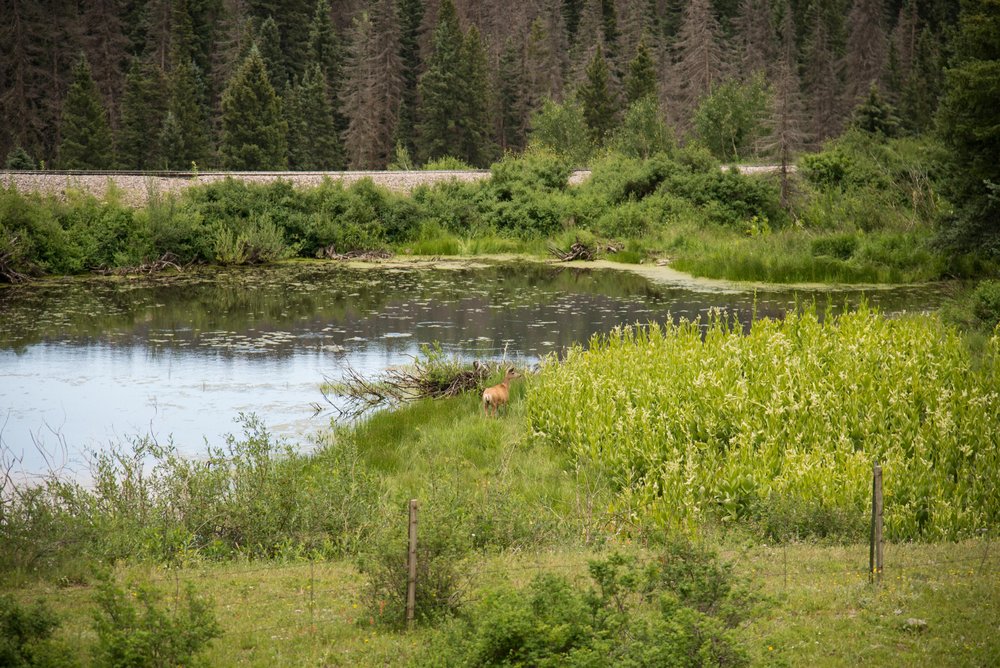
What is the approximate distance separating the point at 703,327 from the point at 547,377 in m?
6.80

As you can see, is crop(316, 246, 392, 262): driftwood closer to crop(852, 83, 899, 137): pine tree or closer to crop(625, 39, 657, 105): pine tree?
crop(852, 83, 899, 137): pine tree

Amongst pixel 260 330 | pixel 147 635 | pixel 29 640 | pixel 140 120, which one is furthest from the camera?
pixel 140 120

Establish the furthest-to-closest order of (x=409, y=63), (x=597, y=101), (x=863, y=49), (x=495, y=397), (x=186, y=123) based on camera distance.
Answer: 1. (x=863, y=49)
2. (x=409, y=63)
3. (x=597, y=101)
4. (x=186, y=123)
5. (x=495, y=397)

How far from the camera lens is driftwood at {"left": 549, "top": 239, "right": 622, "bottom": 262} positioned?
33.4 m

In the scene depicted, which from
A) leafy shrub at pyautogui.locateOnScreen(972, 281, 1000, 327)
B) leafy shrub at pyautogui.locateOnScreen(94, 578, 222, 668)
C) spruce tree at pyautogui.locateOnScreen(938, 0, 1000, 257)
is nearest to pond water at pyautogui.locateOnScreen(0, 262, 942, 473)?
spruce tree at pyautogui.locateOnScreen(938, 0, 1000, 257)

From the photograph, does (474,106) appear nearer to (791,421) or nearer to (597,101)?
(597,101)

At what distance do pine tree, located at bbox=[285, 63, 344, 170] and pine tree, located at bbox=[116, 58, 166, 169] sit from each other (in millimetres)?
6591

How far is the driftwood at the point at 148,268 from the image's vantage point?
29.8m

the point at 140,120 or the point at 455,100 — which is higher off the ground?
the point at 455,100

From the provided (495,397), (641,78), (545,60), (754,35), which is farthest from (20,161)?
(754,35)

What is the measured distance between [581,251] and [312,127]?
1172 inches

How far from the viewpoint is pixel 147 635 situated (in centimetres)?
597

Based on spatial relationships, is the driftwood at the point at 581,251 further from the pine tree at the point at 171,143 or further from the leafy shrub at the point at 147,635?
the leafy shrub at the point at 147,635

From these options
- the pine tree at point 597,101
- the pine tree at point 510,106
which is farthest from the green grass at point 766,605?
the pine tree at point 510,106
